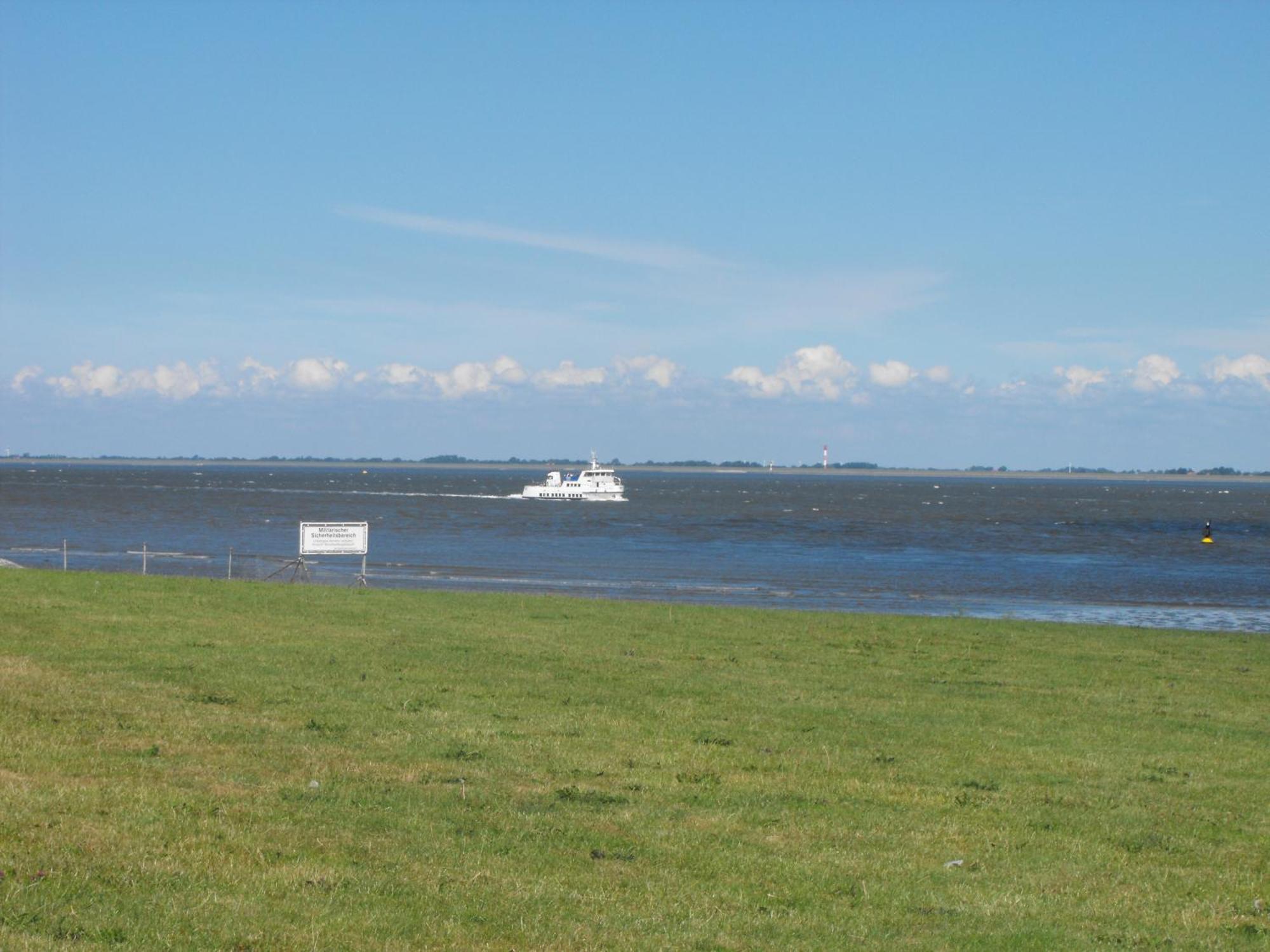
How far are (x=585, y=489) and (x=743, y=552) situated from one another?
326 feet

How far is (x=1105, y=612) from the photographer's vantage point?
4400cm

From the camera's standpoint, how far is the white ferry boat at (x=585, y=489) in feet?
563

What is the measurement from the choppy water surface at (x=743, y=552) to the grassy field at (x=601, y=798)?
23658mm

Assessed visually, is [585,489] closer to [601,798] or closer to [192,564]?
[192,564]

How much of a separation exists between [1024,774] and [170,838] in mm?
8204

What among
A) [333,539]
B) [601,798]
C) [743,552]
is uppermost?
[333,539]

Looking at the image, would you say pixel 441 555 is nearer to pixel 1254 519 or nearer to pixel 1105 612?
pixel 1105 612

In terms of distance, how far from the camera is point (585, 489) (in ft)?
566

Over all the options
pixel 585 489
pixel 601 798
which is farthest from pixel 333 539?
pixel 585 489

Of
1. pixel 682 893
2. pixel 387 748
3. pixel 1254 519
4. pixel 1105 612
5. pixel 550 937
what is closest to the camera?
pixel 550 937

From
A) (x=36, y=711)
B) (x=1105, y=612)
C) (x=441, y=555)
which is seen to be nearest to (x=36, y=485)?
(x=441, y=555)

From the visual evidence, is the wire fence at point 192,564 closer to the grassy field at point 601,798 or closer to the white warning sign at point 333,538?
the white warning sign at point 333,538

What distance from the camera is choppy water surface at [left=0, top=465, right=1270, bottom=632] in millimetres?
48000

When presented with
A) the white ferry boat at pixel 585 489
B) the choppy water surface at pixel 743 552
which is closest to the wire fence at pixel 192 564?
the choppy water surface at pixel 743 552
